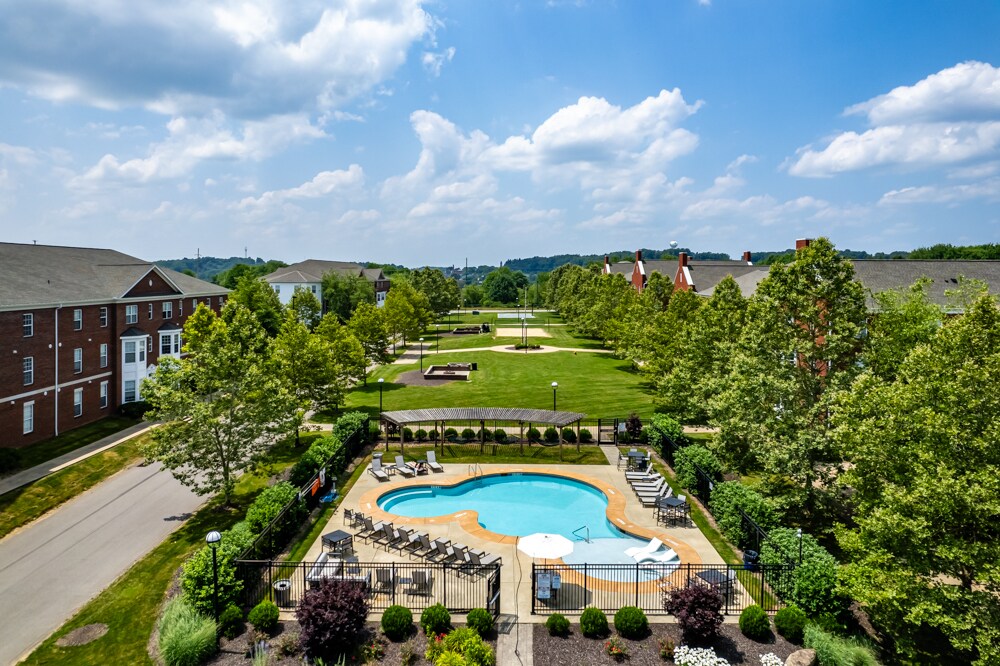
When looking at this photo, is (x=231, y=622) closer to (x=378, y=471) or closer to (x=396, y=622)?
(x=396, y=622)

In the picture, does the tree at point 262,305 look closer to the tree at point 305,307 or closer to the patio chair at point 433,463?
the tree at point 305,307

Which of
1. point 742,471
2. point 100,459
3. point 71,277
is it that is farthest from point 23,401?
point 742,471

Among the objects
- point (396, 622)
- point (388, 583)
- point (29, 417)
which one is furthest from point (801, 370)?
point (29, 417)

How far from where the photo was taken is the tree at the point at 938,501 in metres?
11.9

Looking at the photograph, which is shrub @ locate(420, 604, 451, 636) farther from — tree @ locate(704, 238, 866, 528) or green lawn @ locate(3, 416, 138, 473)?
green lawn @ locate(3, 416, 138, 473)

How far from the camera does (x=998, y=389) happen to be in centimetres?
1281

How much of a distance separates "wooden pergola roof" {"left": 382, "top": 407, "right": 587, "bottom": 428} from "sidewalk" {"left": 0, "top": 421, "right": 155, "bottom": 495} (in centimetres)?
1604

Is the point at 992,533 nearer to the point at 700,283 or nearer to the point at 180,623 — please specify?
the point at 180,623

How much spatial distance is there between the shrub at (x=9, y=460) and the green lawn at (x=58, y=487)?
2350mm

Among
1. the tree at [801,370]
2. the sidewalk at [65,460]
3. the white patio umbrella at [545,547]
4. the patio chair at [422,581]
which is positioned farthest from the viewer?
the sidewalk at [65,460]

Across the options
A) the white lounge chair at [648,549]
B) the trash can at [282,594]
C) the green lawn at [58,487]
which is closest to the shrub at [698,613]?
the white lounge chair at [648,549]

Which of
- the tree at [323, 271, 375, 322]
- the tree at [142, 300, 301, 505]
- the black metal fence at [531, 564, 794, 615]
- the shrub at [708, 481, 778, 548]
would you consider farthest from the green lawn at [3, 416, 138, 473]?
the tree at [323, 271, 375, 322]

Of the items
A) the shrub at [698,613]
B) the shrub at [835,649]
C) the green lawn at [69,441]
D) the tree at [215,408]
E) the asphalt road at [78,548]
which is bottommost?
the asphalt road at [78,548]

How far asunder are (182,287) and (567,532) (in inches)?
1696
